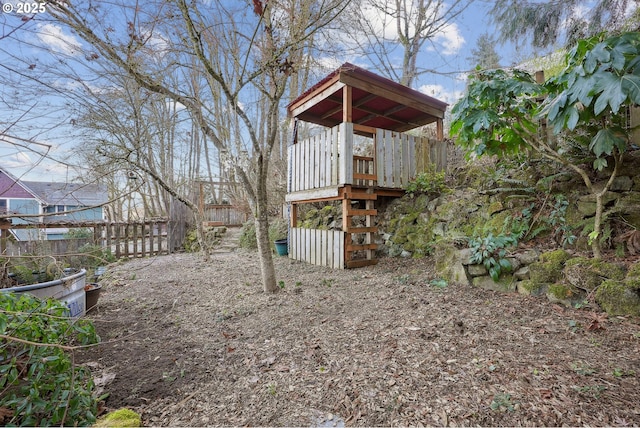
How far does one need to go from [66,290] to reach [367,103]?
577 cm

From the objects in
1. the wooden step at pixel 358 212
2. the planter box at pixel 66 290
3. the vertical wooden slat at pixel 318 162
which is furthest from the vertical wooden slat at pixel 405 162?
the planter box at pixel 66 290

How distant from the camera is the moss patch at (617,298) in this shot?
6.93 feet

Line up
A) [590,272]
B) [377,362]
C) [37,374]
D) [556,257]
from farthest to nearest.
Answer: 1. [556,257]
2. [590,272]
3. [377,362]
4. [37,374]

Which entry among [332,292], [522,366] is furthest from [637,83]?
[332,292]

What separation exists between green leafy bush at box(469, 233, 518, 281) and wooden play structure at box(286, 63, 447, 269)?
2.06 m

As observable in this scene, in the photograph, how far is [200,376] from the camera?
1902 millimetres

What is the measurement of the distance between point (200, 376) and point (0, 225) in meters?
5.19

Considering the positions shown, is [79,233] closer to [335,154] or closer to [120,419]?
[335,154]

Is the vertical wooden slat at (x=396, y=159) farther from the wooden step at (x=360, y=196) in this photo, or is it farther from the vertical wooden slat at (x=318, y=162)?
the vertical wooden slat at (x=318, y=162)

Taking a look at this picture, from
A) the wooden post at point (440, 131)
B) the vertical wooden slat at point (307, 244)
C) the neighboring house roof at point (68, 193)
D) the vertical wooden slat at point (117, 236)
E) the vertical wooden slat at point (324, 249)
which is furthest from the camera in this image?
the vertical wooden slat at point (117, 236)

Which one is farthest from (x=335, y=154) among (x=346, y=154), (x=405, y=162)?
(x=405, y=162)

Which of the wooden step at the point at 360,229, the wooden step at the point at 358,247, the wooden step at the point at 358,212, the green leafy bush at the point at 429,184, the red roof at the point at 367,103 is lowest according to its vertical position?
the wooden step at the point at 358,247

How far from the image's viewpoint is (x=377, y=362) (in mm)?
1880

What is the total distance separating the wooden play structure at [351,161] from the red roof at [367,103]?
0.02 metres
